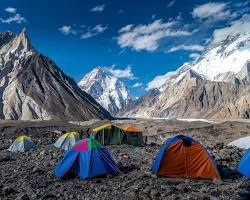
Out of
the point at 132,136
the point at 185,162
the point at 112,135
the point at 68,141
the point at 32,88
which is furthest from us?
the point at 32,88

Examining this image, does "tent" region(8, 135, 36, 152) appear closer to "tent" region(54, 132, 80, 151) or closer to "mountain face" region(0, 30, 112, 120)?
"tent" region(54, 132, 80, 151)

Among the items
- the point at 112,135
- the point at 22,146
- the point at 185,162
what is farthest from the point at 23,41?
the point at 185,162

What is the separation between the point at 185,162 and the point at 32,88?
13855cm

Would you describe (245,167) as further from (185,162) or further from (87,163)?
(87,163)

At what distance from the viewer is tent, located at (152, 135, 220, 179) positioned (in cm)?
1833

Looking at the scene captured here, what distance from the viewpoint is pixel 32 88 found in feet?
500

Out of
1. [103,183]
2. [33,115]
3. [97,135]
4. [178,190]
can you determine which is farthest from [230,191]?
[33,115]

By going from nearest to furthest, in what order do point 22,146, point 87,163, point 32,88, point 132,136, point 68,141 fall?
point 87,163 → point 22,146 → point 68,141 → point 132,136 → point 32,88

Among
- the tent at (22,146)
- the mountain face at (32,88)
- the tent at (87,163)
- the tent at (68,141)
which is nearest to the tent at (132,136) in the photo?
the tent at (68,141)

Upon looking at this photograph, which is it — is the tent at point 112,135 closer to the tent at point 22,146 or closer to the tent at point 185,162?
the tent at point 22,146

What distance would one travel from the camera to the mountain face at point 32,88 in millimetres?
140250

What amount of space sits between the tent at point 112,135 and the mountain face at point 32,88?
325 ft

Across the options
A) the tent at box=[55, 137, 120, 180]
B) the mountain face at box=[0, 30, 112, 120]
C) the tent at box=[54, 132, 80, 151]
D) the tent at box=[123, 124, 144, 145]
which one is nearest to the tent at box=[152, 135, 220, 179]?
the tent at box=[55, 137, 120, 180]

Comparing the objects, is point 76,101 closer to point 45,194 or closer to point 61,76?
point 61,76
